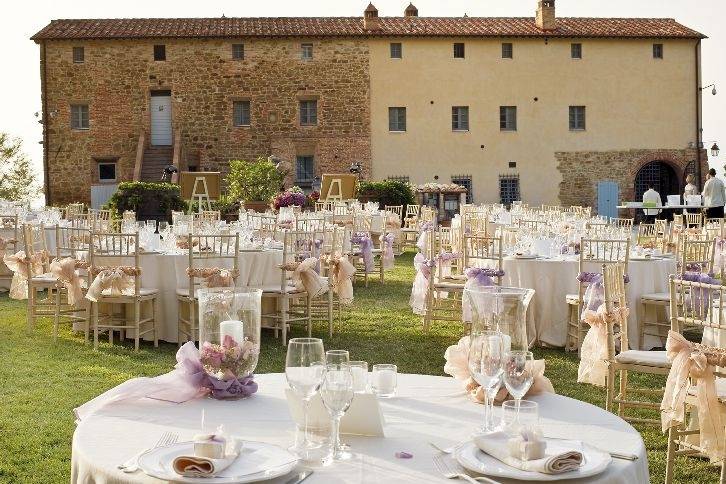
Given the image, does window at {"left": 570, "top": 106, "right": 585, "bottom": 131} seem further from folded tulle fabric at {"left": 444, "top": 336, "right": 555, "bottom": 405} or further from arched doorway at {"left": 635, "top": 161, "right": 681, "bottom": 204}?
folded tulle fabric at {"left": 444, "top": 336, "right": 555, "bottom": 405}

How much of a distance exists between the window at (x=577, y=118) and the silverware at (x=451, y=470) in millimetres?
29354

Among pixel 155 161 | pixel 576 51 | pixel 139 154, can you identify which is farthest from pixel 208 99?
pixel 576 51

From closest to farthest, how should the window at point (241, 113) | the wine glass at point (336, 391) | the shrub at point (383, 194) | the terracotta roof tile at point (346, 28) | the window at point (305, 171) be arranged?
the wine glass at point (336, 391)
the shrub at point (383, 194)
the terracotta roof tile at point (346, 28)
the window at point (241, 113)
the window at point (305, 171)

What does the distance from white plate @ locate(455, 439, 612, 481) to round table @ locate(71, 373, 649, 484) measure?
0.07 feet

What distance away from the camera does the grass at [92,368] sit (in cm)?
473

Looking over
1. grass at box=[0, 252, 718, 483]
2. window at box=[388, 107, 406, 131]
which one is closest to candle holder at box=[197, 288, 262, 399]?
grass at box=[0, 252, 718, 483]

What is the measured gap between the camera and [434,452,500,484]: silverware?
1950 mm

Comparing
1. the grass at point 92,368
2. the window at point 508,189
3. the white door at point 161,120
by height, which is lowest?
the grass at point 92,368

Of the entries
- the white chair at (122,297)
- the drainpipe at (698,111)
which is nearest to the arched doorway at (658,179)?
the drainpipe at (698,111)

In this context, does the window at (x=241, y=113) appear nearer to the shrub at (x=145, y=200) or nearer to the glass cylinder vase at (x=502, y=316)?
the shrub at (x=145, y=200)

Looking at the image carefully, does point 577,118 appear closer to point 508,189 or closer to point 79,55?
point 508,189

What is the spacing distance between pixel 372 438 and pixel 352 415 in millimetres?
79

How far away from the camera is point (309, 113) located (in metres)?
29.3

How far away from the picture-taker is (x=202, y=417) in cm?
243
